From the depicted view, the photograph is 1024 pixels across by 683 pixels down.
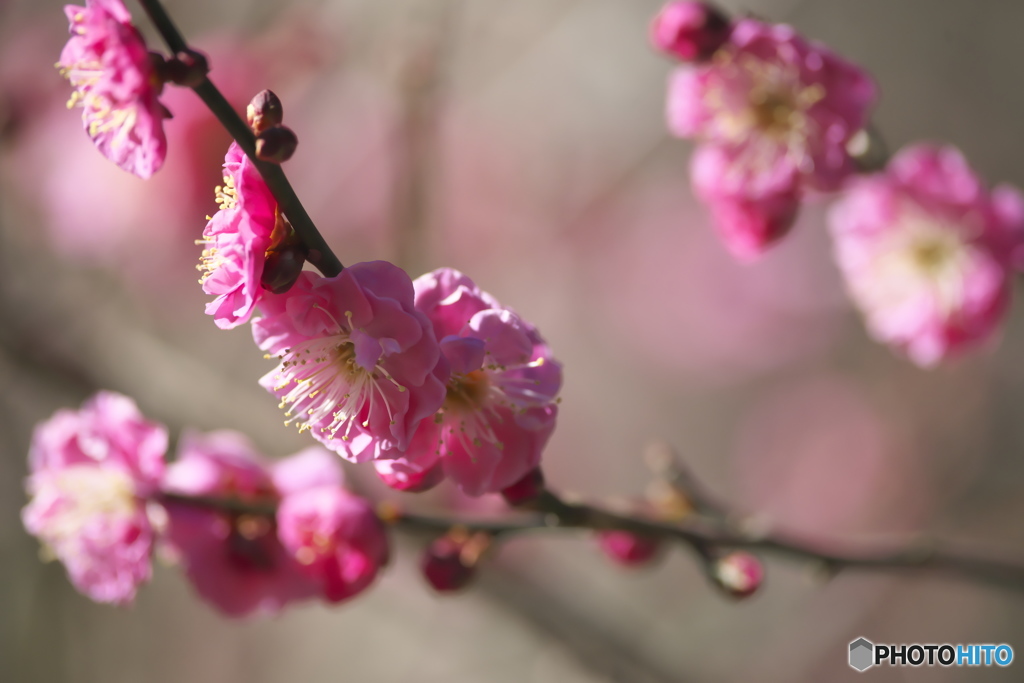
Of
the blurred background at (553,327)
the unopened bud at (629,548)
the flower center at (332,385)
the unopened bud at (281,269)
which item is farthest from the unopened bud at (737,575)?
the blurred background at (553,327)

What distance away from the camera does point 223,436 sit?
110 cm

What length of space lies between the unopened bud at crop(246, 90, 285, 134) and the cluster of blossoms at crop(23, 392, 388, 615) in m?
0.49

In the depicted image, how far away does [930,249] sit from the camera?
1.37 meters

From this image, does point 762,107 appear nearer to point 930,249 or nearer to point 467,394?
point 930,249

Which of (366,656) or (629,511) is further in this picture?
(366,656)

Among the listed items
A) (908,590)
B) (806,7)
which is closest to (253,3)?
(806,7)

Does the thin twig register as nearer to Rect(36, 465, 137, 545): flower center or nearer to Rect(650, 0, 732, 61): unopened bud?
Rect(36, 465, 137, 545): flower center

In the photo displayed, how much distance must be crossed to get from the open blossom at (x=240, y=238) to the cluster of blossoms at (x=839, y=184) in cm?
68

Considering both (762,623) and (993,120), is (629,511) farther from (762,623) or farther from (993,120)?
(993,120)

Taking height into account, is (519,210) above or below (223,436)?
below

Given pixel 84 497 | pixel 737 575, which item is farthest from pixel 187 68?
pixel 737 575

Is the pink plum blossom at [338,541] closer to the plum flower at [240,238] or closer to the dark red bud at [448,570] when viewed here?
the dark red bud at [448,570]

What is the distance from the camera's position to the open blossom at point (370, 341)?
60cm

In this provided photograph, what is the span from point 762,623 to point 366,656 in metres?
1.61
